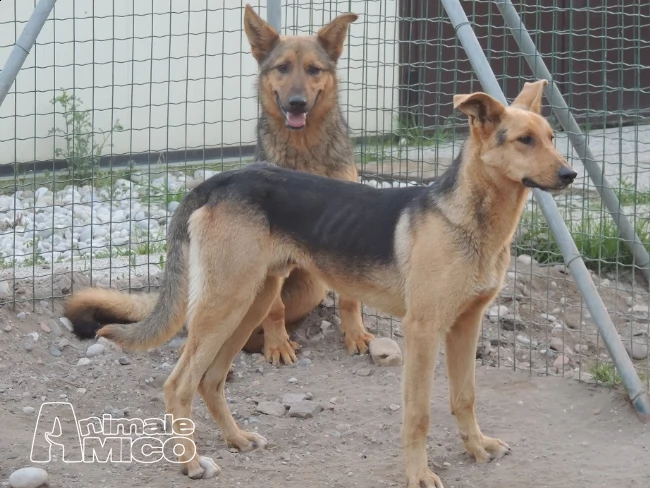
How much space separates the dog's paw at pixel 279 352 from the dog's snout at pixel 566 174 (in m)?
2.59

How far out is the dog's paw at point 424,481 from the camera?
4.79 meters

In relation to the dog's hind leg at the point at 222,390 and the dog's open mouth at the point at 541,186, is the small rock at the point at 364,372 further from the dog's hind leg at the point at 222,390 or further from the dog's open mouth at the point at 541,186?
the dog's open mouth at the point at 541,186

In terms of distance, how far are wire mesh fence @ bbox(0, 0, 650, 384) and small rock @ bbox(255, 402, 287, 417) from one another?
144cm

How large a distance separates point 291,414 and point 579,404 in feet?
5.32

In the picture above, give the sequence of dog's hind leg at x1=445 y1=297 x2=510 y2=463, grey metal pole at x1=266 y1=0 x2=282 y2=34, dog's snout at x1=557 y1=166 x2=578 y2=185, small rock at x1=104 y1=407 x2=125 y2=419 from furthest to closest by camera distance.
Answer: grey metal pole at x1=266 y1=0 x2=282 y2=34
small rock at x1=104 y1=407 x2=125 y2=419
dog's hind leg at x1=445 y1=297 x2=510 y2=463
dog's snout at x1=557 y1=166 x2=578 y2=185

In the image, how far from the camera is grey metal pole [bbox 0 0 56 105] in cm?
542

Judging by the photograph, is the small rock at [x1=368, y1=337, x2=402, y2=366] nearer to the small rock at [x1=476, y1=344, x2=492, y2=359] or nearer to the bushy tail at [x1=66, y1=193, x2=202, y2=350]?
the small rock at [x1=476, y1=344, x2=492, y2=359]

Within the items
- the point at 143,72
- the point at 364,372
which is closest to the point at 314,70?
the point at 364,372

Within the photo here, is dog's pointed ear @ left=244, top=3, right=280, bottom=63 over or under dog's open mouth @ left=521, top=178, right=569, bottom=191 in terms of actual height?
over

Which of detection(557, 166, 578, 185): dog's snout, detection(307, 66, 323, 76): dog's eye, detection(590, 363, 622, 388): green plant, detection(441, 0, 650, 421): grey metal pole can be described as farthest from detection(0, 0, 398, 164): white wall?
detection(557, 166, 578, 185): dog's snout

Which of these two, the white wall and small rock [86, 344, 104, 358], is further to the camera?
the white wall

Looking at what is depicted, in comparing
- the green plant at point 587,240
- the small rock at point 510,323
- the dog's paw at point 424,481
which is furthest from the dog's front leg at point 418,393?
the green plant at point 587,240

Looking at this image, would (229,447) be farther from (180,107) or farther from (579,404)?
(180,107)

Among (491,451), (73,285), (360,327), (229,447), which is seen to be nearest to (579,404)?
(491,451)
